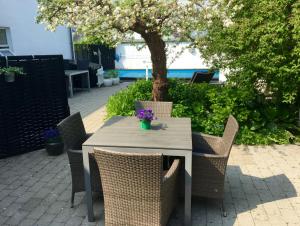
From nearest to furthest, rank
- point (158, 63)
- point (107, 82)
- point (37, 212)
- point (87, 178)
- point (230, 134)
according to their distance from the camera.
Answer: point (87, 178)
point (230, 134)
point (37, 212)
point (158, 63)
point (107, 82)

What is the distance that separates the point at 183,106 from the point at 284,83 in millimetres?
1888

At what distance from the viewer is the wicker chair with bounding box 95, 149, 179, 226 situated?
8.89 ft

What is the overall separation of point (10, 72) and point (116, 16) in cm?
219

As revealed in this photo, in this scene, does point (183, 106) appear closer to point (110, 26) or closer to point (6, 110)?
point (110, 26)

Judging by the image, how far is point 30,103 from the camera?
5.62 metres

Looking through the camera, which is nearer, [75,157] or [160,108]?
[75,157]

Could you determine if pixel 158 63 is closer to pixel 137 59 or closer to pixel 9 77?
pixel 9 77

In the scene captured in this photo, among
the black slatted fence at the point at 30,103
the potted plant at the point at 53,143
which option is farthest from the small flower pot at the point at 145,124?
the black slatted fence at the point at 30,103

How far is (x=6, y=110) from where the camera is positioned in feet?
17.5

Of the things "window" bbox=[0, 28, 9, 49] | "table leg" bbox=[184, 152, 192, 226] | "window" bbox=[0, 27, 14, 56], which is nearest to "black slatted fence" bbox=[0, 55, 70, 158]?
"table leg" bbox=[184, 152, 192, 226]

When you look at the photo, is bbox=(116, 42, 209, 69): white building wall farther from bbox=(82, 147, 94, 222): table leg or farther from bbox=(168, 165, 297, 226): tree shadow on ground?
bbox=(82, 147, 94, 222): table leg

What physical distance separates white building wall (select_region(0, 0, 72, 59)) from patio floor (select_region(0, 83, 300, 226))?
622 centimetres

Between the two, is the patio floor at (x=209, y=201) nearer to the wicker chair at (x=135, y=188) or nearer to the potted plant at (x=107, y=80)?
the wicker chair at (x=135, y=188)

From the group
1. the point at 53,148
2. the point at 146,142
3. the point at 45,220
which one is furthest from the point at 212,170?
the point at 53,148
